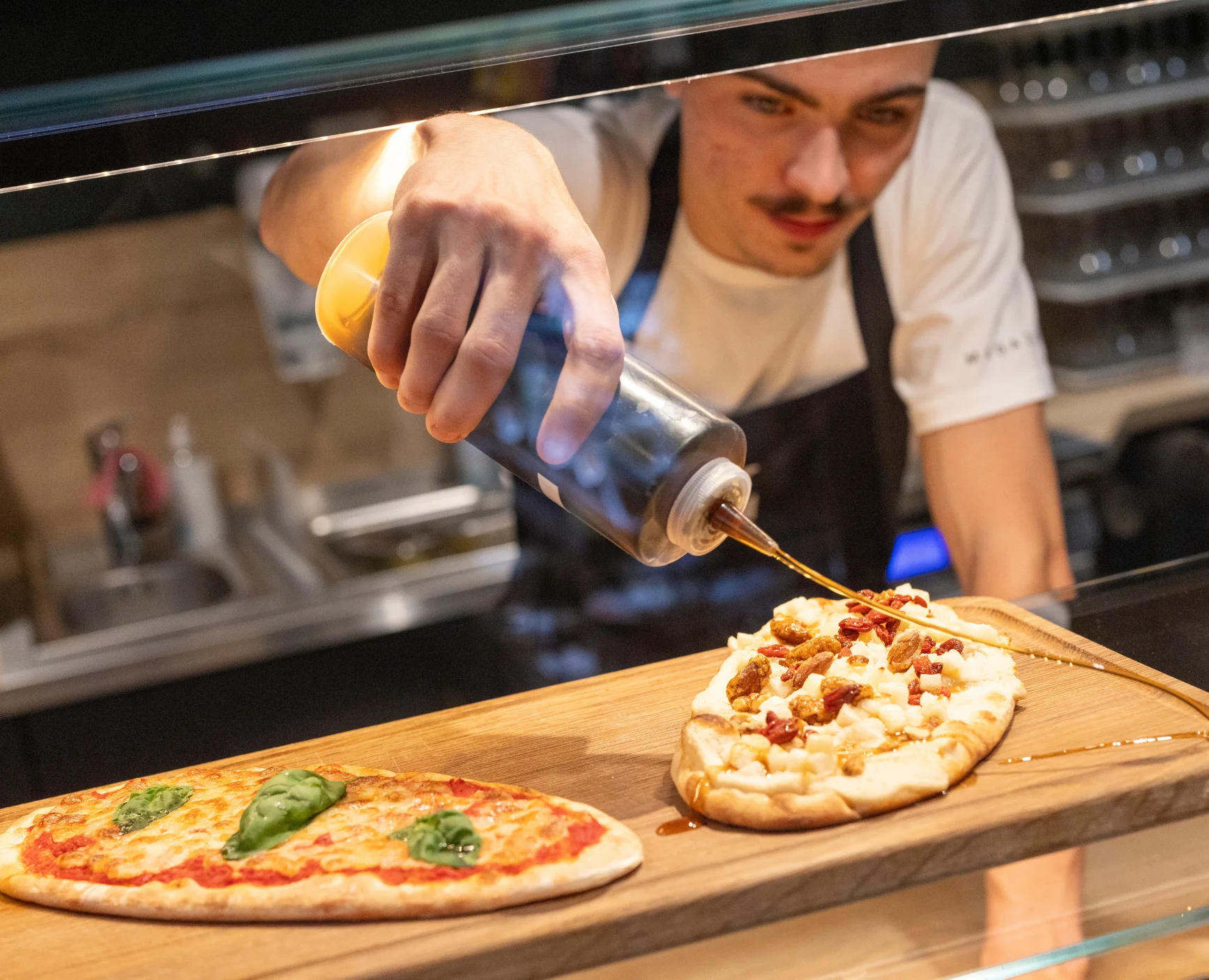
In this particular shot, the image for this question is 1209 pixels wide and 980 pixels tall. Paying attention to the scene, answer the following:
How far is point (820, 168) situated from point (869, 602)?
2.47 ft

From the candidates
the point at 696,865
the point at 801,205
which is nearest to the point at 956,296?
the point at 801,205

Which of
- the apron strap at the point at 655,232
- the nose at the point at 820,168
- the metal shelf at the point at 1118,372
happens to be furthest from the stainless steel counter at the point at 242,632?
the metal shelf at the point at 1118,372

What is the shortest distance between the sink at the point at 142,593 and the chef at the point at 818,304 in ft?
4.00

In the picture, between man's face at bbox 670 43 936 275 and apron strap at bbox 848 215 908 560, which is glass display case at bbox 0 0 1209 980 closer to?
apron strap at bbox 848 215 908 560

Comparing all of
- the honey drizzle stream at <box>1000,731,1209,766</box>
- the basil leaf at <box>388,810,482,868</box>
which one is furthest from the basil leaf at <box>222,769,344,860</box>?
the honey drizzle stream at <box>1000,731,1209,766</box>

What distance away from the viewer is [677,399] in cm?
111

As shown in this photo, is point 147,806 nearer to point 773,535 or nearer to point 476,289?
point 476,289

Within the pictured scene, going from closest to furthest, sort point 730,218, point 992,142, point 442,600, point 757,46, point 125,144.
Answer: point 125,144
point 757,46
point 730,218
point 992,142
point 442,600

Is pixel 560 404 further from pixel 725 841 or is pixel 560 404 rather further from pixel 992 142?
pixel 992 142

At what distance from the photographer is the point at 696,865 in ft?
3.49

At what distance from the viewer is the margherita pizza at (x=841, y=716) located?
1.11 meters

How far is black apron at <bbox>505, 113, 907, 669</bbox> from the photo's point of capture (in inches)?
84.7

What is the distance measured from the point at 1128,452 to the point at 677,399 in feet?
7.28

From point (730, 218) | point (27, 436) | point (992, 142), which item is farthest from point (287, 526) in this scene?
point (992, 142)
